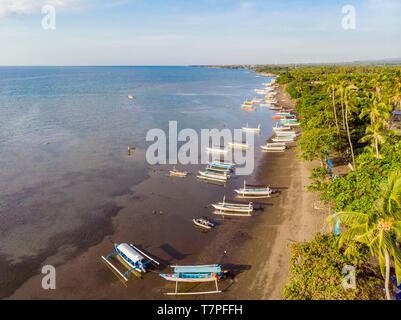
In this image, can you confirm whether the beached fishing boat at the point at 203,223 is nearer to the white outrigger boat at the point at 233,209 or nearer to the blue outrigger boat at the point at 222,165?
the white outrigger boat at the point at 233,209

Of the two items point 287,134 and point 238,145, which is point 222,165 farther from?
point 287,134

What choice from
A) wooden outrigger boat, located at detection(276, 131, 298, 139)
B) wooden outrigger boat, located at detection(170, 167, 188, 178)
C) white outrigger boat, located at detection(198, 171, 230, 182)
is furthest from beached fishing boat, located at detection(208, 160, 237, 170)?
wooden outrigger boat, located at detection(276, 131, 298, 139)

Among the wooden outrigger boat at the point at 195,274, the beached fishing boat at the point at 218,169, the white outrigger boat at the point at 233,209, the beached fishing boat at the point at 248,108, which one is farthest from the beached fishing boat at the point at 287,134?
the wooden outrigger boat at the point at 195,274

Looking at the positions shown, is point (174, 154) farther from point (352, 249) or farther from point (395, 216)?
point (395, 216)

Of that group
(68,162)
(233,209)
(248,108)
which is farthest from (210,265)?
(248,108)

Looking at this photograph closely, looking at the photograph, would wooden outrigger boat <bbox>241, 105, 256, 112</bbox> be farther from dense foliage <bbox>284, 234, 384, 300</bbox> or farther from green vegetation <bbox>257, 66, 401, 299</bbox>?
dense foliage <bbox>284, 234, 384, 300</bbox>
